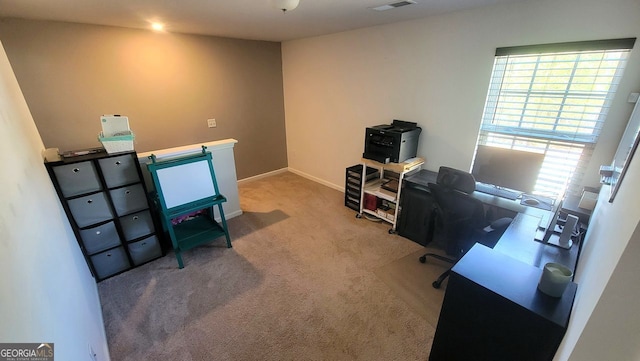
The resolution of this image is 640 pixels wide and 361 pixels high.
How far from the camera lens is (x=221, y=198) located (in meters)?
2.69

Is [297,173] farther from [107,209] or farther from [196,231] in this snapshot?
[107,209]

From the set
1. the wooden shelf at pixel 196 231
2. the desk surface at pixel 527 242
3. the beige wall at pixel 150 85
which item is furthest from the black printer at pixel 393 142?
the beige wall at pixel 150 85

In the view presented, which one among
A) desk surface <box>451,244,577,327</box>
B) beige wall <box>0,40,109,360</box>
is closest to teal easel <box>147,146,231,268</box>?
beige wall <box>0,40,109,360</box>

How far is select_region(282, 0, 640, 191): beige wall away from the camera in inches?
73.7

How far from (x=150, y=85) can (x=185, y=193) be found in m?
1.84

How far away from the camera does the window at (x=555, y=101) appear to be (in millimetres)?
1866

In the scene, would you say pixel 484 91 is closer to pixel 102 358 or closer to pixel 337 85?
pixel 337 85

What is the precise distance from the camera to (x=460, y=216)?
82.4 inches

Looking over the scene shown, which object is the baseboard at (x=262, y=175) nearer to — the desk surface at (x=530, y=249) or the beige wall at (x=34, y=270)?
the beige wall at (x=34, y=270)

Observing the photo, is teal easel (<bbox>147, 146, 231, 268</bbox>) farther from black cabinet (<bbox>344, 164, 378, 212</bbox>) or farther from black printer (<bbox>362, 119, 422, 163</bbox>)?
black printer (<bbox>362, 119, 422, 163</bbox>)

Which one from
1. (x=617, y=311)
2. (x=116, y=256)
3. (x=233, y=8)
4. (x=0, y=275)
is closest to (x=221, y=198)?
(x=116, y=256)

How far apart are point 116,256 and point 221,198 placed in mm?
1078

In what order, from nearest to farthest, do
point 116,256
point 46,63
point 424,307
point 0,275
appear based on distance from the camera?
point 0,275, point 424,307, point 116,256, point 46,63

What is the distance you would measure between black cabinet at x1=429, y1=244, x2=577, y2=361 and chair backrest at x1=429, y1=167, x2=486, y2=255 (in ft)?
1.92
